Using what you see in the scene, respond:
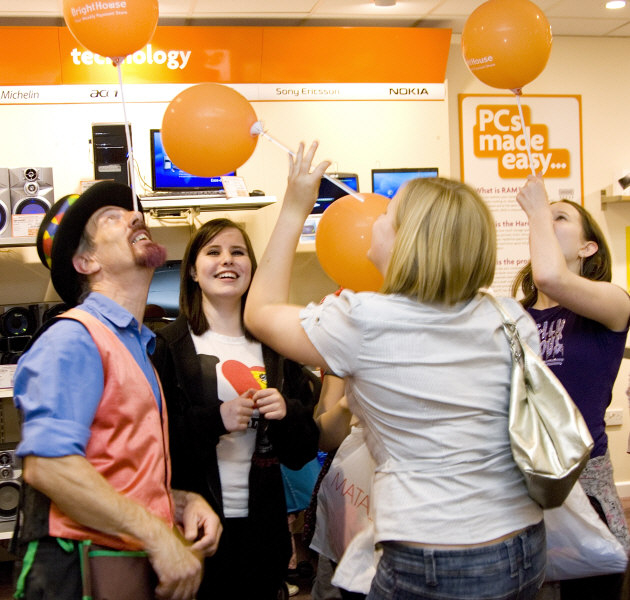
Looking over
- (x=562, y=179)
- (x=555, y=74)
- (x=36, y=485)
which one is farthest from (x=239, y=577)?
(x=555, y=74)

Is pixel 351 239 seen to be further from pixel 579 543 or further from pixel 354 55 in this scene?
pixel 354 55

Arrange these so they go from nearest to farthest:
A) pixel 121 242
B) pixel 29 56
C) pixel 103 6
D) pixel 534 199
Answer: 1. pixel 121 242
2. pixel 534 199
3. pixel 103 6
4. pixel 29 56

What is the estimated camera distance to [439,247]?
1254 millimetres

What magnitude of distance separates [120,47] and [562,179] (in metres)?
3.35

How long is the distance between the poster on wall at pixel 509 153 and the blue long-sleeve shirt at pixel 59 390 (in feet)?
11.7

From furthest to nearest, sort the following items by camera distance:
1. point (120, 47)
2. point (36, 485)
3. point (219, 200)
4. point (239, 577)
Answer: point (219, 200), point (120, 47), point (239, 577), point (36, 485)

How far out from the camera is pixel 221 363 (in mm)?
1905

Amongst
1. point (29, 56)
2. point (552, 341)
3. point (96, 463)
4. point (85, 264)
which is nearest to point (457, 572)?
point (96, 463)

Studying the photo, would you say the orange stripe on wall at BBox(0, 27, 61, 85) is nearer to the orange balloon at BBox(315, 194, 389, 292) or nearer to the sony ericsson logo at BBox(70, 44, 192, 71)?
the sony ericsson logo at BBox(70, 44, 192, 71)

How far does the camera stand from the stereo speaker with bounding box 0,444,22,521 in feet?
11.6

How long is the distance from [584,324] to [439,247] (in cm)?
84

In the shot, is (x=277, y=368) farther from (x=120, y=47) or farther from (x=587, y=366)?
(x=120, y=47)

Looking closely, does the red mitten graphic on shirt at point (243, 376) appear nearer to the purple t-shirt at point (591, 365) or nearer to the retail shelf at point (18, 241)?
the purple t-shirt at point (591, 365)

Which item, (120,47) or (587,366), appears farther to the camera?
(120,47)
